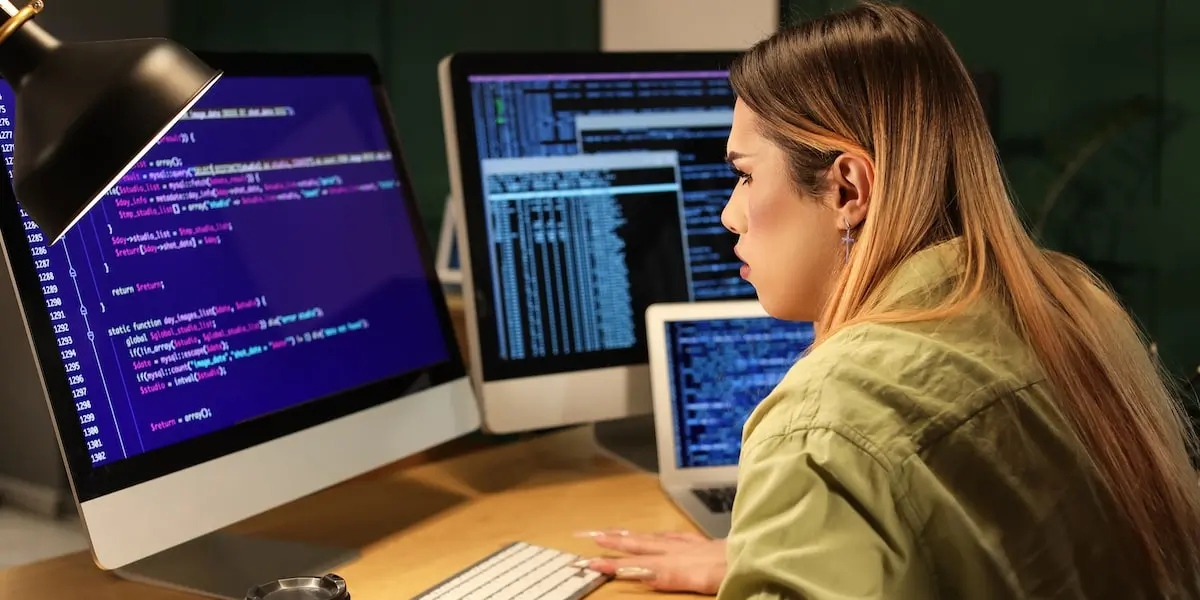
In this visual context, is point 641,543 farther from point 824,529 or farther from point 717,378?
point 824,529

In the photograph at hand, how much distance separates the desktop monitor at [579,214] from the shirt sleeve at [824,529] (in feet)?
Answer: 2.26

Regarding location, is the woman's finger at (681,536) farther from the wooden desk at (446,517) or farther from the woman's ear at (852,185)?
the woman's ear at (852,185)

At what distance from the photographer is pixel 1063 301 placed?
0.87 meters

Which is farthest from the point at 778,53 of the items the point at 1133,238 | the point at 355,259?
the point at 1133,238

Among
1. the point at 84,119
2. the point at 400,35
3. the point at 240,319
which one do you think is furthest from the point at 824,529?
the point at 400,35

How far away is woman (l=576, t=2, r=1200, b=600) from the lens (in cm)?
74

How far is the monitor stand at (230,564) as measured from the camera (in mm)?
1076

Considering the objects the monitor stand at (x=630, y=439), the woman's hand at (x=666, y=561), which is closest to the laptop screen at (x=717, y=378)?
the monitor stand at (x=630, y=439)

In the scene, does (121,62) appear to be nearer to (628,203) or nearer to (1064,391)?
(1064,391)

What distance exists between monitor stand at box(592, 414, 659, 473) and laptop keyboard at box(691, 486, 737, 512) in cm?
15

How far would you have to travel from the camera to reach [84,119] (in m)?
0.74

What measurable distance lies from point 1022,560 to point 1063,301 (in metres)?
0.21

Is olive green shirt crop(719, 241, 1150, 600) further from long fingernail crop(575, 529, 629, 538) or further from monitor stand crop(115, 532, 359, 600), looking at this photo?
monitor stand crop(115, 532, 359, 600)

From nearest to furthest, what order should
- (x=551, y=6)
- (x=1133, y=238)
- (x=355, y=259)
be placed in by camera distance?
(x=355, y=259), (x=1133, y=238), (x=551, y=6)
